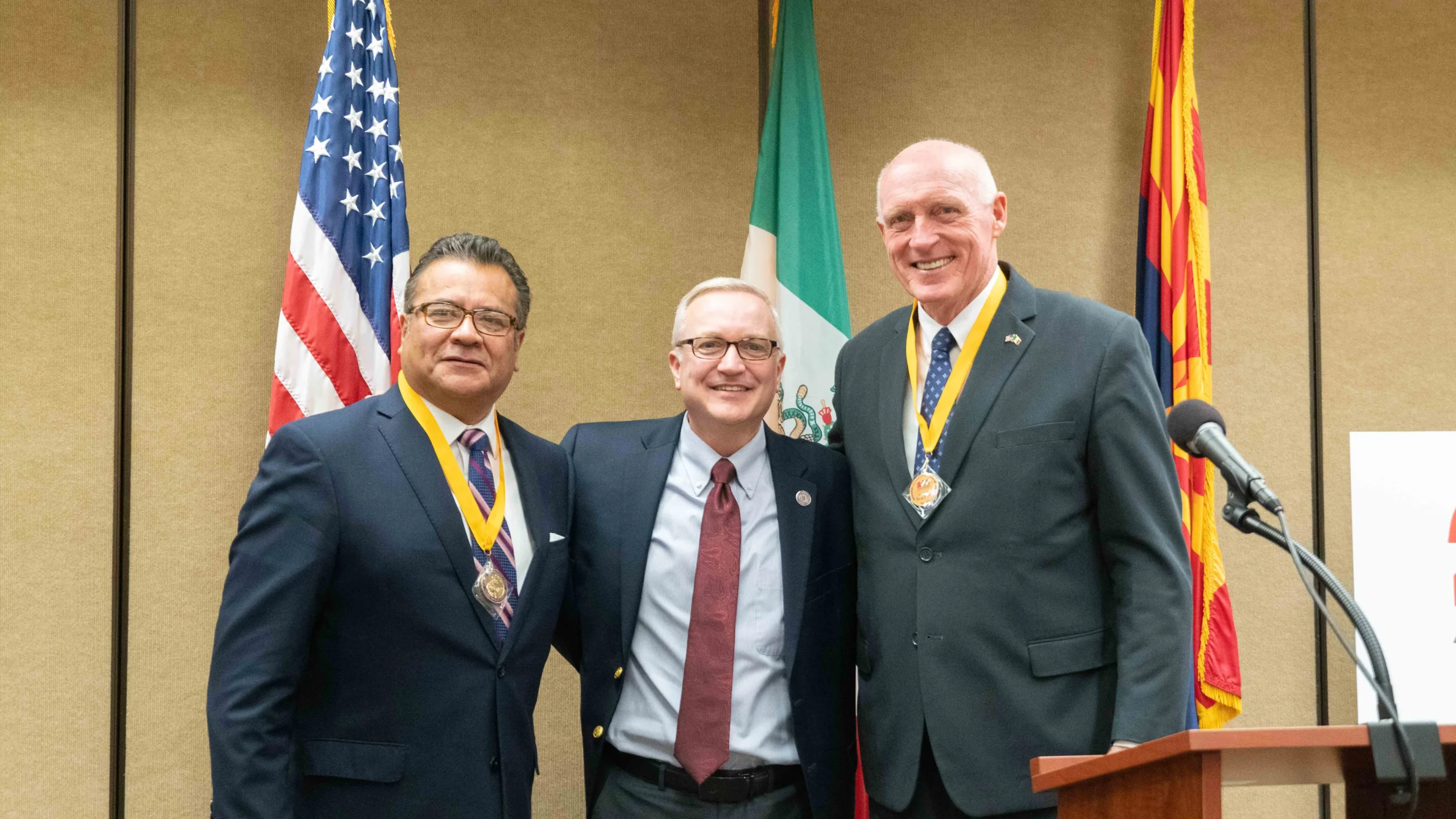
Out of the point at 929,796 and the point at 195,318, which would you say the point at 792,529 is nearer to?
the point at 929,796

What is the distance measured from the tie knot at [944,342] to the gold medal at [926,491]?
0.84 feet

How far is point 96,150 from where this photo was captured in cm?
321

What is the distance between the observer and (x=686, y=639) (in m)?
2.10

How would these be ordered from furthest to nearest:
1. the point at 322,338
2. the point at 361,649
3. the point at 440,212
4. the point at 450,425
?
the point at 440,212 → the point at 322,338 → the point at 450,425 → the point at 361,649

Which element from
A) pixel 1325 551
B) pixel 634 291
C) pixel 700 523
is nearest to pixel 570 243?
pixel 634 291

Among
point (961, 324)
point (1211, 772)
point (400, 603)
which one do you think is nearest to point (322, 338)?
point (400, 603)

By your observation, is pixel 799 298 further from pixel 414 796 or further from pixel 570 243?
pixel 414 796

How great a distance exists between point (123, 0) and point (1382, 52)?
444cm

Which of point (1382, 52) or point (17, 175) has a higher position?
point (1382, 52)

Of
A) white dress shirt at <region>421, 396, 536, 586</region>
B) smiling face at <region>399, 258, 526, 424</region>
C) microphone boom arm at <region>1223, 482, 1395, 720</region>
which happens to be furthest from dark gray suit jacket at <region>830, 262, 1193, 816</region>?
smiling face at <region>399, 258, 526, 424</region>

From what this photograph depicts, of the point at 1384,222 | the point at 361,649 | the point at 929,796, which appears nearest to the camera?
the point at 361,649

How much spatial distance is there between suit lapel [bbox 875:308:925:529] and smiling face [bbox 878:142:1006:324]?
0.11 m

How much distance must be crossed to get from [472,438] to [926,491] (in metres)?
0.88

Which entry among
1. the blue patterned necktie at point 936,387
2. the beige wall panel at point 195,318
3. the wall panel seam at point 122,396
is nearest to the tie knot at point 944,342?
the blue patterned necktie at point 936,387
